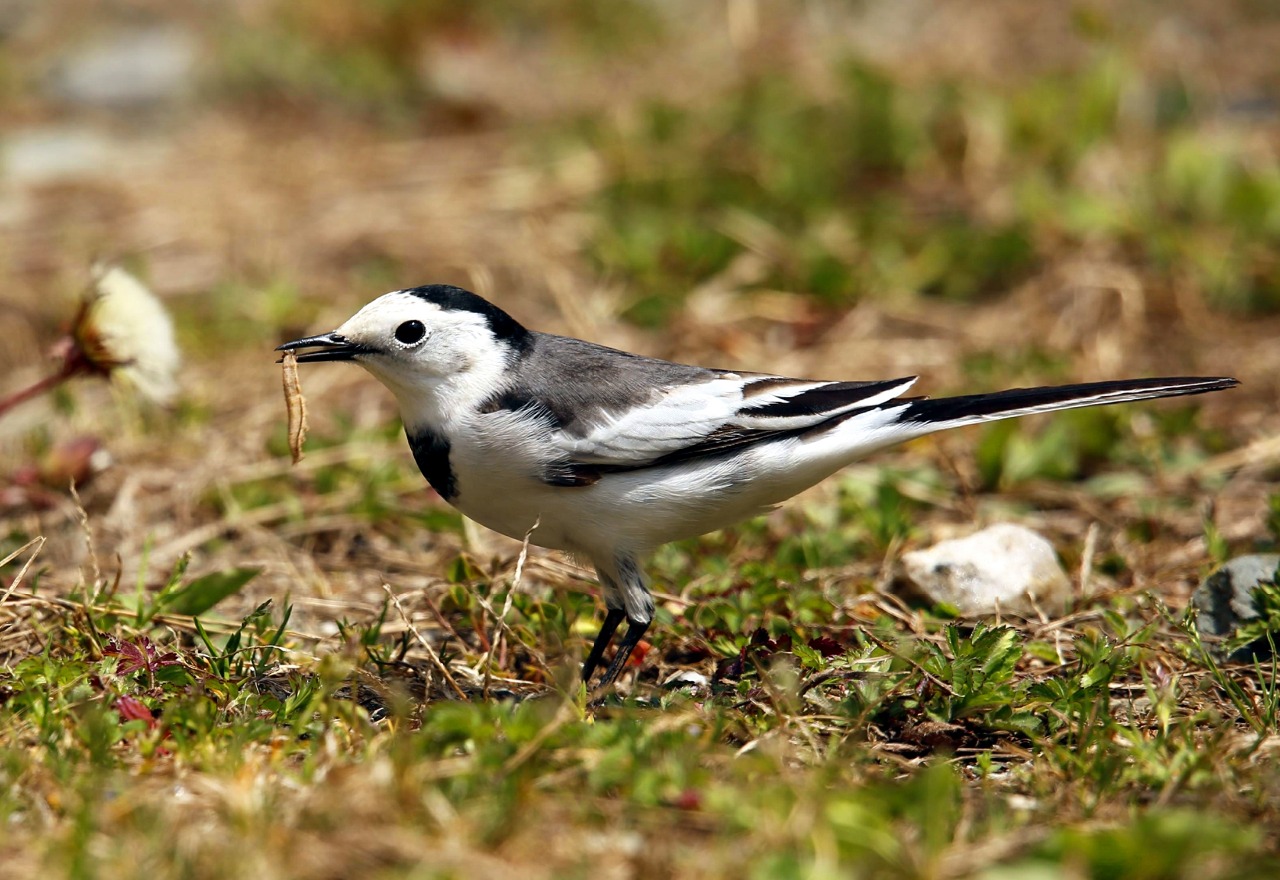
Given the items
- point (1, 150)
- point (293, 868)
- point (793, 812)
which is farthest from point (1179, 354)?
point (1, 150)

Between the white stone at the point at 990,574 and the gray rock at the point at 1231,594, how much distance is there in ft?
1.52

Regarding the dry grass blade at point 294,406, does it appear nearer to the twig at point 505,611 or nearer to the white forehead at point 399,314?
the white forehead at point 399,314

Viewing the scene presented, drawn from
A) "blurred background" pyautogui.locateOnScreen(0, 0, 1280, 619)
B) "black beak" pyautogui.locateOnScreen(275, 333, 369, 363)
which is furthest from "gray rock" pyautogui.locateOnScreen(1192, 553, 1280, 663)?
"black beak" pyautogui.locateOnScreen(275, 333, 369, 363)

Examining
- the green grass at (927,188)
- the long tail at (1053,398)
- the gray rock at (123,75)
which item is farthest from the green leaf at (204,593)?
the gray rock at (123,75)

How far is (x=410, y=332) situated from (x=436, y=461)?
1.24 ft

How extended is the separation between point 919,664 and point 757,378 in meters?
1.02

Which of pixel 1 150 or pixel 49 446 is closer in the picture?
pixel 49 446

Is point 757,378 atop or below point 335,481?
atop

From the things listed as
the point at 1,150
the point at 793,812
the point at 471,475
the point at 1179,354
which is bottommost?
the point at 1179,354

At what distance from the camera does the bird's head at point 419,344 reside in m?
3.91

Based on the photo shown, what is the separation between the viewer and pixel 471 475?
149 inches

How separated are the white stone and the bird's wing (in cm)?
67

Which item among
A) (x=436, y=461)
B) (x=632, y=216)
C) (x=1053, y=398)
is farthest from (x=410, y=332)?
(x=632, y=216)

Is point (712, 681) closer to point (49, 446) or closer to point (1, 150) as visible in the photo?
point (49, 446)
